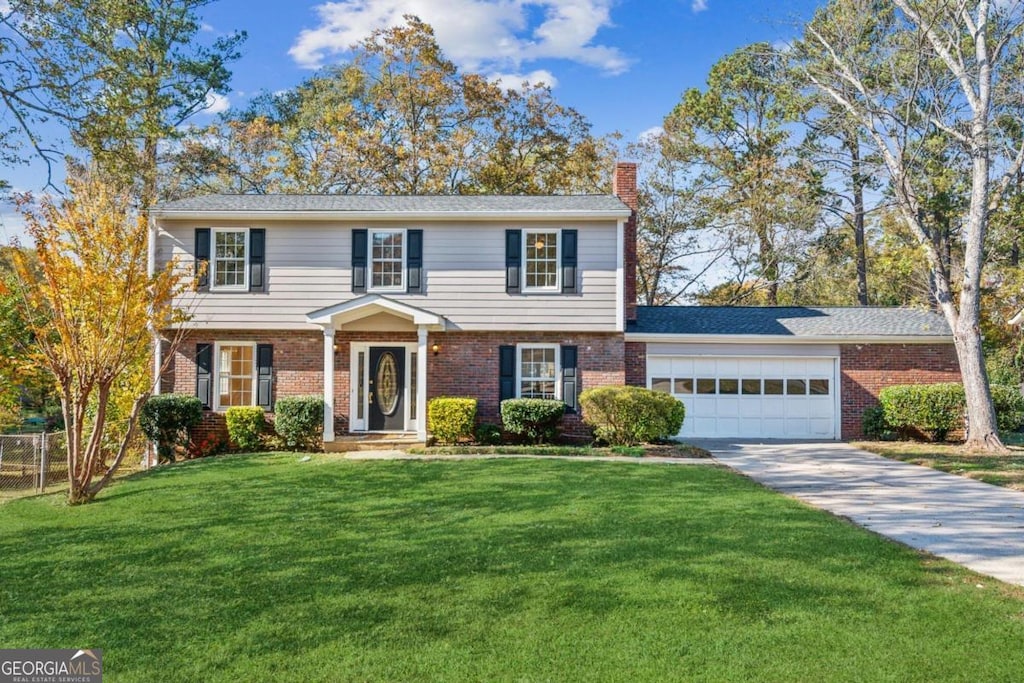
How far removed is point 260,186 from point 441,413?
16.4 metres

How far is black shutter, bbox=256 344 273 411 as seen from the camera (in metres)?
14.7

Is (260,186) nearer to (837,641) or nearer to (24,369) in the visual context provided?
(24,369)

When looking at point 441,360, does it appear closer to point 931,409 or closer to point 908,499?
point 908,499

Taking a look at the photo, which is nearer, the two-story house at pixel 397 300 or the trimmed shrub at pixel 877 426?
the two-story house at pixel 397 300

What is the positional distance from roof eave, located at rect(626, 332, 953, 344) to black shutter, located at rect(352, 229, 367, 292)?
19.9 ft

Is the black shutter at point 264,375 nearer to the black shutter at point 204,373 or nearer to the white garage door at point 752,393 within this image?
the black shutter at point 204,373

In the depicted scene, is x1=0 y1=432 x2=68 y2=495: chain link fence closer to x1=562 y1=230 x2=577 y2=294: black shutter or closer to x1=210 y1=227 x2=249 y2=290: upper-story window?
x1=210 y1=227 x2=249 y2=290: upper-story window

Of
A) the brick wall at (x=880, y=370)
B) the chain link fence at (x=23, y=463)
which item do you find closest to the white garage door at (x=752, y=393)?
the brick wall at (x=880, y=370)

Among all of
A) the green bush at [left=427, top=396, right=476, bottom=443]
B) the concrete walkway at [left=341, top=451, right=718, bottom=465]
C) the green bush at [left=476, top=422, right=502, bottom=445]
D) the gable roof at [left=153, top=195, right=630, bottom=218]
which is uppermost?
the gable roof at [left=153, top=195, right=630, bottom=218]

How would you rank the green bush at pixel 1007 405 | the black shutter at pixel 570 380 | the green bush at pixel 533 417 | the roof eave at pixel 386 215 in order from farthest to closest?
the green bush at pixel 1007 405, the black shutter at pixel 570 380, the roof eave at pixel 386 215, the green bush at pixel 533 417

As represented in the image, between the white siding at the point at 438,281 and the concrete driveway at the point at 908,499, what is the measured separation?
417 cm

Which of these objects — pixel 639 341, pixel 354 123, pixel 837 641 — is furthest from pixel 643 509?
pixel 354 123

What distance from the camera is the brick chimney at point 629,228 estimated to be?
53.2 feet


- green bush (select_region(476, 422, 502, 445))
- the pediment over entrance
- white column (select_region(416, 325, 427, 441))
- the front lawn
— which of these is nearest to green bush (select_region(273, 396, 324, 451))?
the pediment over entrance
